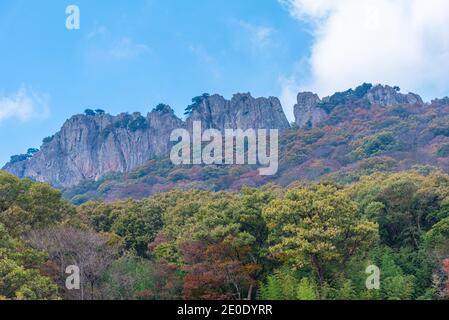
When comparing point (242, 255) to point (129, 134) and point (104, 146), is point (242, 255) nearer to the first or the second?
point (129, 134)

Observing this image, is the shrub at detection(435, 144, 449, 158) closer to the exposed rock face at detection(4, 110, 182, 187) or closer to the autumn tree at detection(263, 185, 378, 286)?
the autumn tree at detection(263, 185, 378, 286)

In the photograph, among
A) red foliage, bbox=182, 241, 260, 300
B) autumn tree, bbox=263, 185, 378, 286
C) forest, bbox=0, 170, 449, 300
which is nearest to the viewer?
forest, bbox=0, 170, 449, 300

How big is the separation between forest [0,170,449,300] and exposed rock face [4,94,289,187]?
209 ft

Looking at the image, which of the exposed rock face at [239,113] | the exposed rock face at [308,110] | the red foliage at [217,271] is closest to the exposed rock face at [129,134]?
the exposed rock face at [239,113]

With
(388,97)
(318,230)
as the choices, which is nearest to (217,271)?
(318,230)

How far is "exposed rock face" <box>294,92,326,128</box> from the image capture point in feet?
303

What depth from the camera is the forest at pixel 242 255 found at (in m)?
19.1

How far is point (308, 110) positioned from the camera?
9519 cm

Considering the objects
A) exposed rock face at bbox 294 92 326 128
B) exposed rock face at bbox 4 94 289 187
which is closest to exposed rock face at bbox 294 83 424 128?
exposed rock face at bbox 294 92 326 128

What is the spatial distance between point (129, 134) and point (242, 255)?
71.1m

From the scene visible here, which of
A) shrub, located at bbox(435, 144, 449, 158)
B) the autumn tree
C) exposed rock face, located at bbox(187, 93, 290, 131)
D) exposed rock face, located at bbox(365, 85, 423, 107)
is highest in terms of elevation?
exposed rock face, located at bbox(365, 85, 423, 107)
